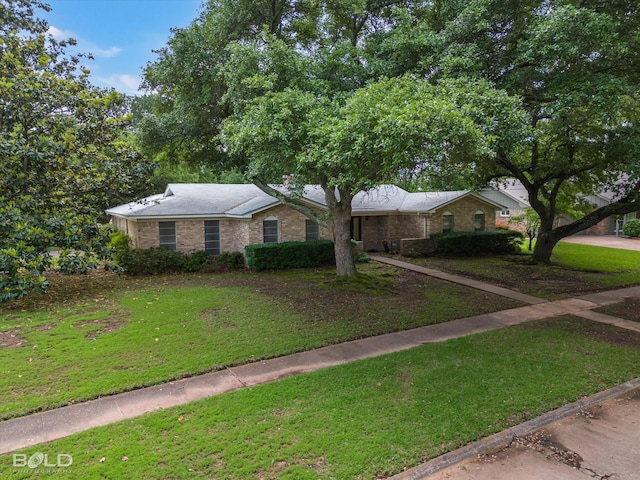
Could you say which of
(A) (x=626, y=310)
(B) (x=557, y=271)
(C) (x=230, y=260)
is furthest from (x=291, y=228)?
(A) (x=626, y=310)

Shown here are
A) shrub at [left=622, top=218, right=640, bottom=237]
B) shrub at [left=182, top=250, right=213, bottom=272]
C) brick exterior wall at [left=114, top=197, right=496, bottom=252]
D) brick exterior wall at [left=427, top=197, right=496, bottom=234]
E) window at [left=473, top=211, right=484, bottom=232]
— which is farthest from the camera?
A: shrub at [left=622, top=218, right=640, bottom=237]

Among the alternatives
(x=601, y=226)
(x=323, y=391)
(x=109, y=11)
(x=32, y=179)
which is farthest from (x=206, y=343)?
(x=601, y=226)

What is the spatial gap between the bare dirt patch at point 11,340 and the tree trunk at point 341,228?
8.58 meters

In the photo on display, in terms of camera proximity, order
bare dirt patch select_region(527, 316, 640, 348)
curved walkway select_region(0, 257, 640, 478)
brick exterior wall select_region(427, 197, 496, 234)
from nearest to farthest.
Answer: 1. curved walkway select_region(0, 257, 640, 478)
2. bare dirt patch select_region(527, 316, 640, 348)
3. brick exterior wall select_region(427, 197, 496, 234)

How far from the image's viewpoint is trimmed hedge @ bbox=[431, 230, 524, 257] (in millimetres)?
20047

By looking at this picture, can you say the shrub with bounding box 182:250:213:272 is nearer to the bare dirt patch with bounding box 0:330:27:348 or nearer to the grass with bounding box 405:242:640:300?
the bare dirt patch with bounding box 0:330:27:348

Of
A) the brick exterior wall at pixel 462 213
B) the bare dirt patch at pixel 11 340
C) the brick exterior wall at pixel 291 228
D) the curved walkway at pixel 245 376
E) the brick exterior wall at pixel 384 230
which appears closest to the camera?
the curved walkway at pixel 245 376

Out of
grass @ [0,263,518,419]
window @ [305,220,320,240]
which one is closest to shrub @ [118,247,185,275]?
grass @ [0,263,518,419]

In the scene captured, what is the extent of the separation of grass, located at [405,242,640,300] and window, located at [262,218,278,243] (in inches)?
259

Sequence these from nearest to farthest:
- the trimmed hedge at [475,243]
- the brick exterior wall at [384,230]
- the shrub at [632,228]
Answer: the trimmed hedge at [475,243] < the brick exterior wall at [384,230] < the shrub at [632,228]

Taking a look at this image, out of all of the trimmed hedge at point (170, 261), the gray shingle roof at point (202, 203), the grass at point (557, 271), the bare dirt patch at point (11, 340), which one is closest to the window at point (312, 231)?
the gray shingle roof at point (202, 203)

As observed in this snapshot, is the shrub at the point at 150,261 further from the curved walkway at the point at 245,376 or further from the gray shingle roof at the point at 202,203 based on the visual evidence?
the curved walkway at the point at 245,376

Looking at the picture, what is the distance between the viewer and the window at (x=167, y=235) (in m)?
16.8

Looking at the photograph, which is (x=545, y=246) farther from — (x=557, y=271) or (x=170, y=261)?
(x=170, y=261)
